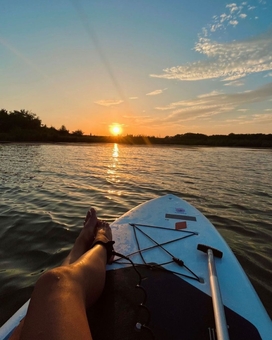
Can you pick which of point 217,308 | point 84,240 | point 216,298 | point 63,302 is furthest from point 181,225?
point 63,302

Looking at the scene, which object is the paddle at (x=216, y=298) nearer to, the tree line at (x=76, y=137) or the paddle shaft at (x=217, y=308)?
the paddle shaft at (x=217, y=308)

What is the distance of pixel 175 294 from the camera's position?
6.59ft

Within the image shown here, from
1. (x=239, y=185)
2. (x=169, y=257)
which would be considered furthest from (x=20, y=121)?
(x=169, y=257)

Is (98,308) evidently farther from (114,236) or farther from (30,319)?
(114,236)

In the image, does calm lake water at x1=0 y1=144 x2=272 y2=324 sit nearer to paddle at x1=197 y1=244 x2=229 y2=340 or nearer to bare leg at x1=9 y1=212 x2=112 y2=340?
paddle at x1=197 y1=244 x2=229 y2=340

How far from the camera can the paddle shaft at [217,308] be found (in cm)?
147

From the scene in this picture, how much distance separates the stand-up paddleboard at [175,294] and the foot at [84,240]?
0.33m

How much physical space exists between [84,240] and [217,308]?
4.97 ft

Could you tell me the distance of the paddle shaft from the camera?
1.47 m

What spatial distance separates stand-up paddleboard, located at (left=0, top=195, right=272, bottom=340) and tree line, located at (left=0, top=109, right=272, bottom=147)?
42958mm

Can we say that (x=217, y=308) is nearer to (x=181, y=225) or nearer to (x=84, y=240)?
(x=84, y=240)

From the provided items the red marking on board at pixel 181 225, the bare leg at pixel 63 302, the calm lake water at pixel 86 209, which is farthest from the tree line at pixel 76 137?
the bare leg at pixel 63 302

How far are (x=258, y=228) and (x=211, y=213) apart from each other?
3.30ft

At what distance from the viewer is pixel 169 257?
2.66 m
